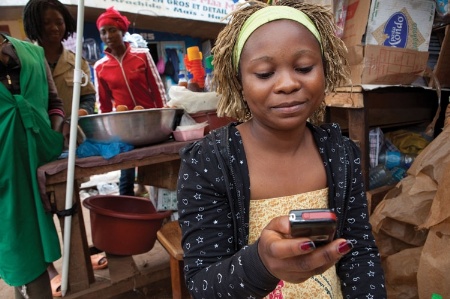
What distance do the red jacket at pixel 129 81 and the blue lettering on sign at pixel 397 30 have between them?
89.5 inches

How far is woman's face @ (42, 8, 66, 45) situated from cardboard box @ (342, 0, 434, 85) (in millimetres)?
2049

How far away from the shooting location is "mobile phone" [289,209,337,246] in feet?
1.65

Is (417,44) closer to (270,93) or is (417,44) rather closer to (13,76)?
(270,93)

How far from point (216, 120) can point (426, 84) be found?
1414mm

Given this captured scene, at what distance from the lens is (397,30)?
1836 millimetres

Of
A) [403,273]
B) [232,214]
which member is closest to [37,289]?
[232,214]

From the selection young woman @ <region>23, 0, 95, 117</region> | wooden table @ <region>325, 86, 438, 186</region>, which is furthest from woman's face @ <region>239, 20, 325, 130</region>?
young woman @ <region>23, 0, 95, 117</region>

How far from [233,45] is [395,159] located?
1.71m

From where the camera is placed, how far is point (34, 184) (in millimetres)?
1613

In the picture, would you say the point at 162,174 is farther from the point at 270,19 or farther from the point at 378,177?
the point at 270,19

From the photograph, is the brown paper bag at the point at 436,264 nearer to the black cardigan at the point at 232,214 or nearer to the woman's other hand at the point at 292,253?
the black cardigan at the point at 232,214

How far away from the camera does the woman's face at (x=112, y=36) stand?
Result: 3126mm

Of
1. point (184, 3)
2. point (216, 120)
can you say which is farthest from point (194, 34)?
point (216, 120)

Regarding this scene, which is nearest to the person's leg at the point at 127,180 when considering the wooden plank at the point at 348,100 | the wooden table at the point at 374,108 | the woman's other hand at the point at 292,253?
the wooden table at the point at 374,108
